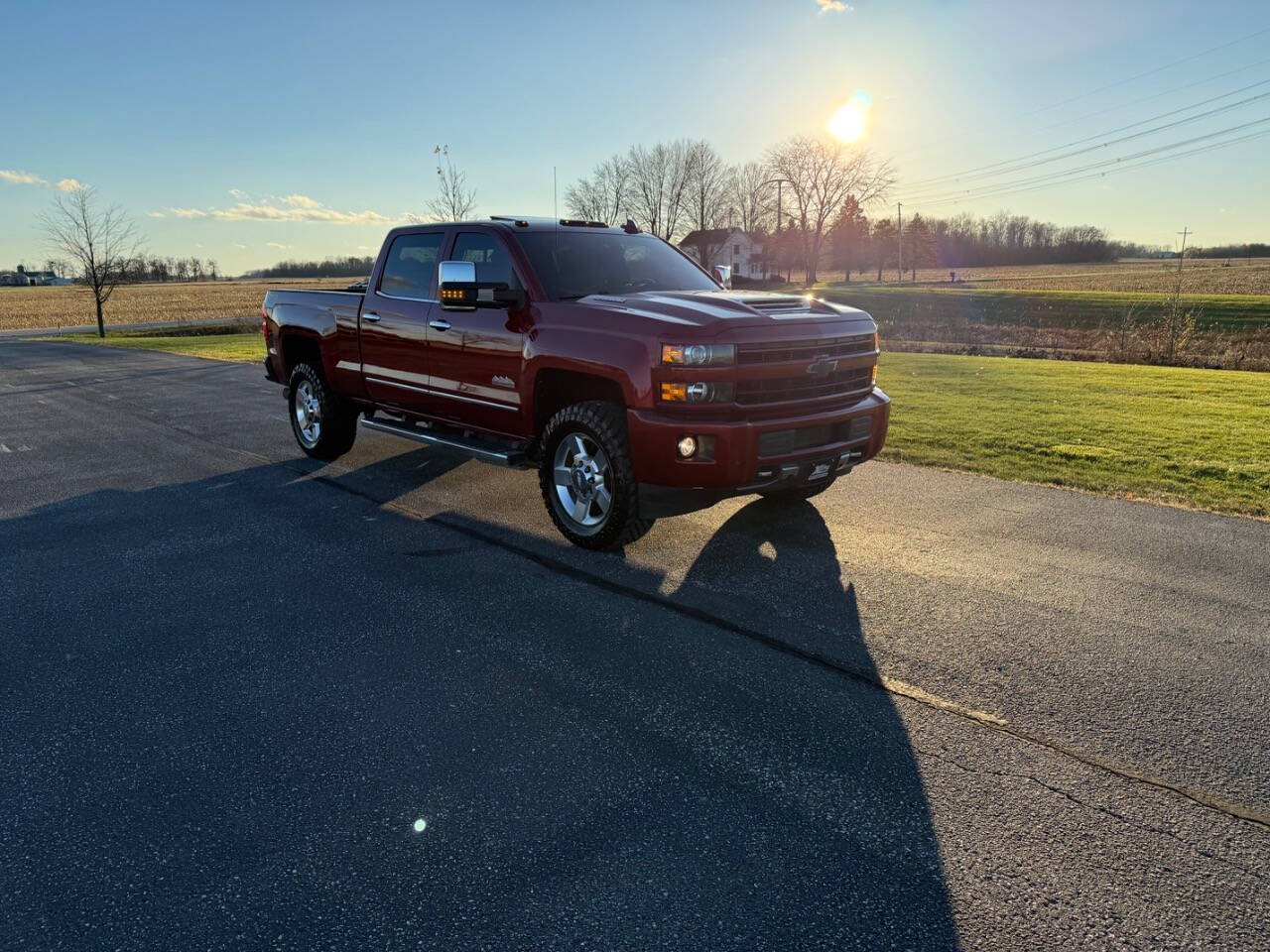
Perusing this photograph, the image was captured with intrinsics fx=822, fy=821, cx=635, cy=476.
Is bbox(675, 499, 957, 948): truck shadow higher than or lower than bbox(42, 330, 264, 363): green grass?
lower

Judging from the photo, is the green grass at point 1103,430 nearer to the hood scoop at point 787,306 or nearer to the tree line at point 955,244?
the hood scoop at point 787,306

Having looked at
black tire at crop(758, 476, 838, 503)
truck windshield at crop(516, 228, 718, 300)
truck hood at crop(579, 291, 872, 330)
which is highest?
truck windshield at crop(516, 228, 718, 300)

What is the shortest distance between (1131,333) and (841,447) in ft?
66.8

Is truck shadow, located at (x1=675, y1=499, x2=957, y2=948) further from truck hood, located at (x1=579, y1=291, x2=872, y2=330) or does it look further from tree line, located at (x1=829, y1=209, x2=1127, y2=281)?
tree line, located at (x1=829, y1=209, x2=1127, y2=281)

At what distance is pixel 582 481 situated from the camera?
5.15m

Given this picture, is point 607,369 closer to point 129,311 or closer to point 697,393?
point 697,393

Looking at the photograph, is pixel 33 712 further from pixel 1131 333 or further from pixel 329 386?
pixel 1131 333

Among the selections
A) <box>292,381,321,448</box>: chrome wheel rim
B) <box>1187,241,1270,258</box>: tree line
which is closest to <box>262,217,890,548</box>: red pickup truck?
<box>292,381,321,448</box>: chrome wheel rim

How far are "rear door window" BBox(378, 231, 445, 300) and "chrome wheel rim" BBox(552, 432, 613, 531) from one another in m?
2.05

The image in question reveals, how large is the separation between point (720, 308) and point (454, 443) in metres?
2.28

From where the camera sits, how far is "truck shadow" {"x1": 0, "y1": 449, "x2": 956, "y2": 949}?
7.21ft

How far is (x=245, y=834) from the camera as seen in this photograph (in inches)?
99.3

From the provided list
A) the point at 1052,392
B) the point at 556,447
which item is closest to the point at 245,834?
the point at 556,447

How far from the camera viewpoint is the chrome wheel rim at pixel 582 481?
502 cm
